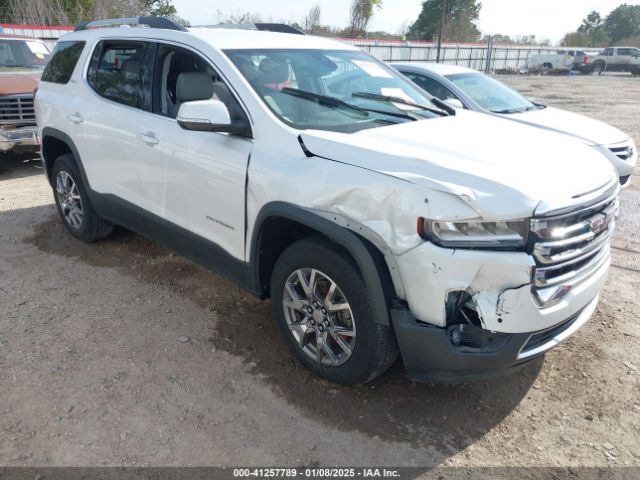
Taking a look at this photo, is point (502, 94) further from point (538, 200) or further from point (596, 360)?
point (538, 200)

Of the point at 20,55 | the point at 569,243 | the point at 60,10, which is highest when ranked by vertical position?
the point at 60,10

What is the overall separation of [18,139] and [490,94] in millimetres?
6660

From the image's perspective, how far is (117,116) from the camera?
13.8ft

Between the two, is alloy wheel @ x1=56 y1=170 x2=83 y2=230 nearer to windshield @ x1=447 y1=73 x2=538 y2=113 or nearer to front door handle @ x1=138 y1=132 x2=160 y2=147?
front door handle @ x1=138 y1=132 x2=160 y2=147

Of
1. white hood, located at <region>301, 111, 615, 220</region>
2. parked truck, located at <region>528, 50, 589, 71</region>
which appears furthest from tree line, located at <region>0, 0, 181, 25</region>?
parked truck, located at <region>528, 50, 589, 71</region>

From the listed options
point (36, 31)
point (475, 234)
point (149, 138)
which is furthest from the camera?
point (36, 31)

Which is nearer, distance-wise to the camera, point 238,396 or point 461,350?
point 461,350

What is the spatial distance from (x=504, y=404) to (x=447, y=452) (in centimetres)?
56

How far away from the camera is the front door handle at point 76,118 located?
4.61 metres

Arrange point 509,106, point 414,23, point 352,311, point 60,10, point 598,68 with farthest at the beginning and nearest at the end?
point 414,23
point 598,68
point 60,10
point 509,106
point 352,311

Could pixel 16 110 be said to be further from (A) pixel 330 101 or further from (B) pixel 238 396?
(B) pixel 238 396

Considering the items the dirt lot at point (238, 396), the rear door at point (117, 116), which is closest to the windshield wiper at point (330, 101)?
the rear door at point (117, 116)

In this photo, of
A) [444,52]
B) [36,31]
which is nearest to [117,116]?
[36,31]

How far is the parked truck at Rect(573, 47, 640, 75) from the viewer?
125 ft
